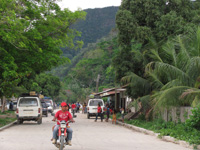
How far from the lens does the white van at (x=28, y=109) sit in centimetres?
2523

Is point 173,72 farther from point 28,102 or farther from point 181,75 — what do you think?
point 28,102

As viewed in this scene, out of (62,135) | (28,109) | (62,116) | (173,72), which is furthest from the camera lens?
(28,109)

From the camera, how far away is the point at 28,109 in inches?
995

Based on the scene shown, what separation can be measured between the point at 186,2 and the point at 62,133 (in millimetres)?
19687

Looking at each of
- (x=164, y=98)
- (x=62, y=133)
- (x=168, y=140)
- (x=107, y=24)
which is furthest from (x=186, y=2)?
(x=107, y=24)

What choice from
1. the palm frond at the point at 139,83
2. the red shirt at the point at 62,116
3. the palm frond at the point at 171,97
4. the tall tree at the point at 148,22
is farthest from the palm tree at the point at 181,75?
the red shirt at the point at 62,116

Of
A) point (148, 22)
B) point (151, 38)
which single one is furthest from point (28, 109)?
point (148, 22)

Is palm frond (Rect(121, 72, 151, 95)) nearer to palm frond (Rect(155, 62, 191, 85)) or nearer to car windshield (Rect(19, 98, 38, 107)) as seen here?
palm frond (Rect(155, 62, 191, 85))

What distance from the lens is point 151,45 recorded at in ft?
79.5

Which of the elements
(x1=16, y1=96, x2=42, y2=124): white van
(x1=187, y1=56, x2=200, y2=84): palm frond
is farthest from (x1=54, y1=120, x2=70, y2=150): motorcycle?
(x1=16, y1=96, x2=42, y2=124): white van

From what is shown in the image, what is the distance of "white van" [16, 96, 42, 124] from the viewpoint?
993 inches

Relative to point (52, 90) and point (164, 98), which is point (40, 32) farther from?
point (52, 90)

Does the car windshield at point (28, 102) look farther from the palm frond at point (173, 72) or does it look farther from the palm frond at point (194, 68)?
the palm frond at point (194, 68)

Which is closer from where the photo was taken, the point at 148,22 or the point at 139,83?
the point at 139,83
